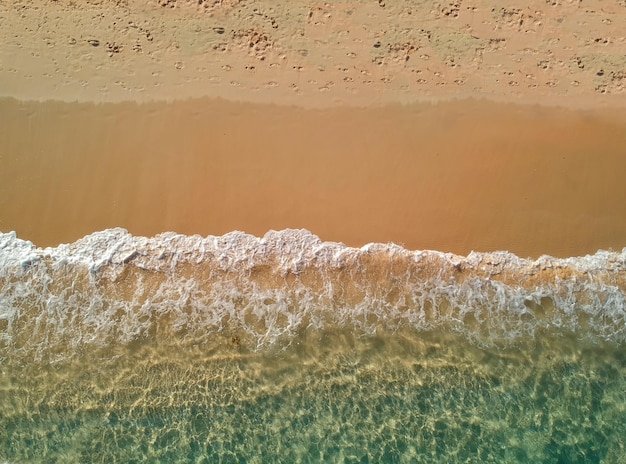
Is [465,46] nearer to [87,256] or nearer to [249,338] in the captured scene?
[249,338]

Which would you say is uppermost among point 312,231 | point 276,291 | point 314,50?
point 314,50

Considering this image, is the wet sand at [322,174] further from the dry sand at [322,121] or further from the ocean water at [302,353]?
the ocean water at [302,353]

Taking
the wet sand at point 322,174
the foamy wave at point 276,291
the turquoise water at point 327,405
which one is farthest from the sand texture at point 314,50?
the turquoise water at point 327,405

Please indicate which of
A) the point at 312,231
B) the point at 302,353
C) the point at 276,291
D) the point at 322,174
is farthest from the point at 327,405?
the point at 322,174

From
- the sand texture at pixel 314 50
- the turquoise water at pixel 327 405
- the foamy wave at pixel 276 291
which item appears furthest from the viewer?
the sand texture at pixel 314 50

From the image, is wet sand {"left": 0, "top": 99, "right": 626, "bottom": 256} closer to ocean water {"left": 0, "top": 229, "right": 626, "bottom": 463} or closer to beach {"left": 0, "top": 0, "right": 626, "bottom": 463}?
beach {"left": 0, "top": 0, "right": 626, "bottom": 463}

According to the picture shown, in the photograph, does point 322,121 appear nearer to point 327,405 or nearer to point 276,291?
point 276,291
